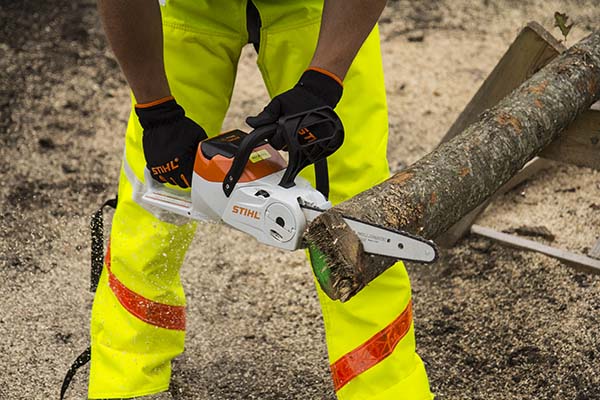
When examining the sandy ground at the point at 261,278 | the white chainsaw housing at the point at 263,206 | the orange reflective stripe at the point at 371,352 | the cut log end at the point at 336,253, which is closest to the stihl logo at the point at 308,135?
the white chainsaw housing at the point at 263,206

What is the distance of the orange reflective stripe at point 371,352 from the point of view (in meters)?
2.40

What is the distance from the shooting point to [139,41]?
2248 millimetres

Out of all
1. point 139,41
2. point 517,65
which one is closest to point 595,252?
point 517,65

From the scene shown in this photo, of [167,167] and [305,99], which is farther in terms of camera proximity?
[167,167]

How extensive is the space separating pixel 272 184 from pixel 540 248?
5.59 ft

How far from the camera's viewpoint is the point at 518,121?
9.02ft

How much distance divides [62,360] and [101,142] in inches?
67.5

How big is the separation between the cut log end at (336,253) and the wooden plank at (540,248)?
5.11ft

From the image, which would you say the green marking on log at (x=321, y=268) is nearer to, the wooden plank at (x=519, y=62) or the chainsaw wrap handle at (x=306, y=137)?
the chainsaw wrap handle at (x=306, y=137)

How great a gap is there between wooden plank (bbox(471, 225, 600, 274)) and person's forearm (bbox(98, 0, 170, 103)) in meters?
1.76

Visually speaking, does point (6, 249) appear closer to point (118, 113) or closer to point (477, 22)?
point (118, 113)

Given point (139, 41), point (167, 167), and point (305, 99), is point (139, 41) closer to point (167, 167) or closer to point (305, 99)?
point (167, 167)

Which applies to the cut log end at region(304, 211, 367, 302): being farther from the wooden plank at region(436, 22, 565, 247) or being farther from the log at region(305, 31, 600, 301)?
the wooden plank at region(436, 22, 565, 247)

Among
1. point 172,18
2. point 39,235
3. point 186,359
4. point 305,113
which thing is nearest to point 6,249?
point 39,235
